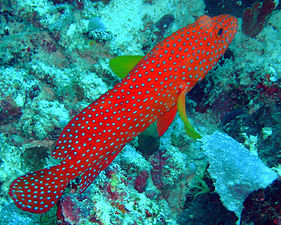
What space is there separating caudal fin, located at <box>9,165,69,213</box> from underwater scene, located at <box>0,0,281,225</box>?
2cm

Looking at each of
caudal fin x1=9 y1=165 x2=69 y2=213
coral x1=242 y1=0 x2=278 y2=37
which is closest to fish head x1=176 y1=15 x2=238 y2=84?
coral x1=242 y1=0 x2=278 y2=37

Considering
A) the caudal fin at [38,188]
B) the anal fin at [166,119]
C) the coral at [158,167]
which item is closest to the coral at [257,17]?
the anal fin at [166,119]

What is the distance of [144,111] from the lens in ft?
11.2

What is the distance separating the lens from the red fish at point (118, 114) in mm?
3125

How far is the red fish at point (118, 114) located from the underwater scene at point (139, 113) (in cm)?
2

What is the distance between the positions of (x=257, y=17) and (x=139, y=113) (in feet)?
14.0

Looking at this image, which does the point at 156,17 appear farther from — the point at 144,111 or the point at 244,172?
the point at 244,172

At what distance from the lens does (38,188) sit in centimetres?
321

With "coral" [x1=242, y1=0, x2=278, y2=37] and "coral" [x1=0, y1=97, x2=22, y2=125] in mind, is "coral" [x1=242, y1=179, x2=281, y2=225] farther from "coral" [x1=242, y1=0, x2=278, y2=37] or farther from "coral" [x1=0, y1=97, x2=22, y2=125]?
"coral" [x1=0, y1=97, x2=22, y2=125]

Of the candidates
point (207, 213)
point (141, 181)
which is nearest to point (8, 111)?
point (141, 181)

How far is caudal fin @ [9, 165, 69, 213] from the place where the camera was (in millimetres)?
3150

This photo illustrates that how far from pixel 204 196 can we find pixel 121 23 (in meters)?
5.24

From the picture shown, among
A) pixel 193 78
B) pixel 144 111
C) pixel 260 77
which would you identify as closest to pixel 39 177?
pixel 144 111

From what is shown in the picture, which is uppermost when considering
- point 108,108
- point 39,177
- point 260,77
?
point 260,77
